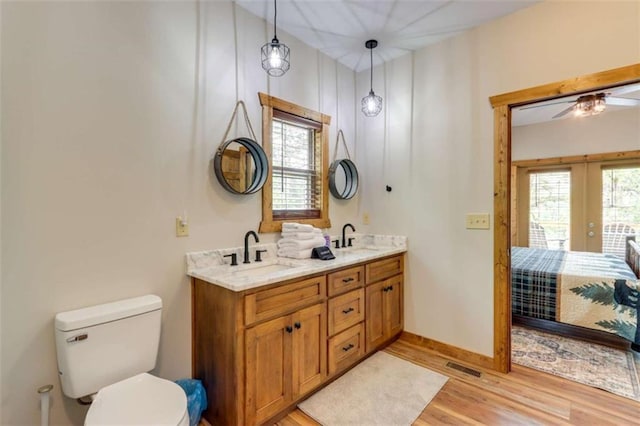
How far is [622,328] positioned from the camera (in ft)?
8.46

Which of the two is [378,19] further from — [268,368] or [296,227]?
[268,368]

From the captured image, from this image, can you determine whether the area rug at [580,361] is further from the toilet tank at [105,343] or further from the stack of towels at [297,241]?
the toilet tank at [105,343]

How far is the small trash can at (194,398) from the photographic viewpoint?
1.68 meters

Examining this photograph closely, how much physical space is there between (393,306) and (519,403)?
1116 millimetres

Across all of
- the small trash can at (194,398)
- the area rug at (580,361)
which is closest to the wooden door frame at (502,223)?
the area rug at (580,361)

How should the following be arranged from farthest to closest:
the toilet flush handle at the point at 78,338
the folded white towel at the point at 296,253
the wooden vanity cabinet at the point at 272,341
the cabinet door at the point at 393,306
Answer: the cabinet door at the point at 393,306, the folded white towel at the point at 296,253, the wooden vanity cabinet at the point at 272,341, the toilet flush handle at the point at 78,338

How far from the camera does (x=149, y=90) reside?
1.79 metres

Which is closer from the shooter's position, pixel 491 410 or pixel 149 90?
pixel 149 90

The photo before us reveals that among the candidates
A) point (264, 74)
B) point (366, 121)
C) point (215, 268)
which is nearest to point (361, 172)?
point (366, 121)

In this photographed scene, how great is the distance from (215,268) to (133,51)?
1.39 meters

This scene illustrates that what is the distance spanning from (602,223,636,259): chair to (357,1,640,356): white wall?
3.97 m

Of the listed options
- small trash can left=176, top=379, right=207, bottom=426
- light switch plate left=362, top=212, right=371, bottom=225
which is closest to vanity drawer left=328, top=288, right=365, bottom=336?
small trash can left=176, top=379, right=207, bottom=426

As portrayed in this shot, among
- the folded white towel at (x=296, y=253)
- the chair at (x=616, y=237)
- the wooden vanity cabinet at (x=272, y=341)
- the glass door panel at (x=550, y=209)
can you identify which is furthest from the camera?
the glass door panel at (x=550, y=209)

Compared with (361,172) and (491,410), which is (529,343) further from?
(361,172)
